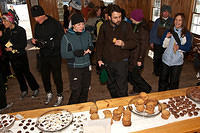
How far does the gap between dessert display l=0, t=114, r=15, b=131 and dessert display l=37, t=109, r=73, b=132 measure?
0.25m

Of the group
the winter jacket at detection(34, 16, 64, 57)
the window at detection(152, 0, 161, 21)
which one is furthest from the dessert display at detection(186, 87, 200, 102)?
the window at detection(152, 0, 161, 21)

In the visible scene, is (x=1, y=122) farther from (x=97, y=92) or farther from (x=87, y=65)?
(x=97, y=92)

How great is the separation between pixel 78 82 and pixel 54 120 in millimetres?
1122

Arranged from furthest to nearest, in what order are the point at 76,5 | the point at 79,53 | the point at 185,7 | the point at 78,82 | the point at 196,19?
the point at 185,7
the point at 196,19
the point at 76,5
the point at 78,82
the point at 79,53

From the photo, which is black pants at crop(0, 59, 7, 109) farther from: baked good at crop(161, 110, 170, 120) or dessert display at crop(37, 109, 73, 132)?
baked good at crop(161, 110, 170, 120)

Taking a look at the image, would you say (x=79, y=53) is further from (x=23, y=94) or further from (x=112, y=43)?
(x=23, y=94)

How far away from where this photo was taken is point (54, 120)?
156 cm

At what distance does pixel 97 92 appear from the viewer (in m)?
3.84

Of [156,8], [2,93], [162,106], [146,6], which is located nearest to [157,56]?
[162,106]

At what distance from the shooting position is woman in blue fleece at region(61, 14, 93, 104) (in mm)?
2393

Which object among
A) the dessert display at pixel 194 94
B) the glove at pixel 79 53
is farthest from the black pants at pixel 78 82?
the dessert display at pixel 194 94

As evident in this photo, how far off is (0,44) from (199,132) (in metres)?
3.59

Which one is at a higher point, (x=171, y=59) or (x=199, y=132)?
(x=171, y=59)

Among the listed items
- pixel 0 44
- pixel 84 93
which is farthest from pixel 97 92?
pixel 0 44
